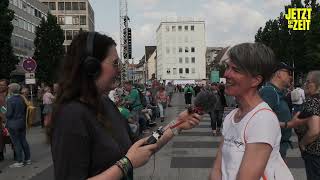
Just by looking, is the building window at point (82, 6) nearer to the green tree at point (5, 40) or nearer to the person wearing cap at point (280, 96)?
the green tree at point (5, 40)

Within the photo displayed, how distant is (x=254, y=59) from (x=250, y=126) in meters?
0.36

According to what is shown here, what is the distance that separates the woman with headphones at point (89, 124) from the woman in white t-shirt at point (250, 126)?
455mm

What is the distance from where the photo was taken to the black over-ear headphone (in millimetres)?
2252

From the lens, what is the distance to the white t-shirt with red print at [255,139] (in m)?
2.42

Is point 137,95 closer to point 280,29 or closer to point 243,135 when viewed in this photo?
point 243,135

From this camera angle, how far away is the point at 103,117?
2.29 meters

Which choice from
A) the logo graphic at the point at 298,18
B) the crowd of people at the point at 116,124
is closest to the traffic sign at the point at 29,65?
the crowd of people at the point at 116,124

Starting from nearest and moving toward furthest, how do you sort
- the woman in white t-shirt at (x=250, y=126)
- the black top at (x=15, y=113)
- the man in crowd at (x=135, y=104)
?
the woman in white t-shirt at (x=250, y=126) < the black top at (x=15, y=113) < the man in crowd at (x=135, y=104)

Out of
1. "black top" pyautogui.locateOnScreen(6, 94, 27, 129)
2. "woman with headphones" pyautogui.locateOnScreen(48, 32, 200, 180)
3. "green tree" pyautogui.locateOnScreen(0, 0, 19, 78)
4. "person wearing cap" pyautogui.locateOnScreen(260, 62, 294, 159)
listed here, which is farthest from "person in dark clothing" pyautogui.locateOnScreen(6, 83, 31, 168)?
"green tree" pyautogui.locateOnScreen(0, 0, 19, 78)

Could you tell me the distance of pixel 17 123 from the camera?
9898 mm

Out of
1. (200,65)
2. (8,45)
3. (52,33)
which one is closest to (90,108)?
(8,45)

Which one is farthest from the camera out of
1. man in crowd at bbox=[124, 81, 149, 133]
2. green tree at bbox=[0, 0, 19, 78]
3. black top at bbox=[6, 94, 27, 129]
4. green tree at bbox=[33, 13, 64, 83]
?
green tree at bbox=[33, 13, 64, 83]

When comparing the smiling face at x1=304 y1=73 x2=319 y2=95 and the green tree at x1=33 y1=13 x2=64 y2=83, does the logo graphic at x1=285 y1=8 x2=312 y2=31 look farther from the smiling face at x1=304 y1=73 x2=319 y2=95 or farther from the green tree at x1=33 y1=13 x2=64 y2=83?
the smiling face at x1=304 y1=73 x2=319 y2=95

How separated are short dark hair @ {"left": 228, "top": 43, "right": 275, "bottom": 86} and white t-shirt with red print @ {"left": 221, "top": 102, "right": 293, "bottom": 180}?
0.62 feet
